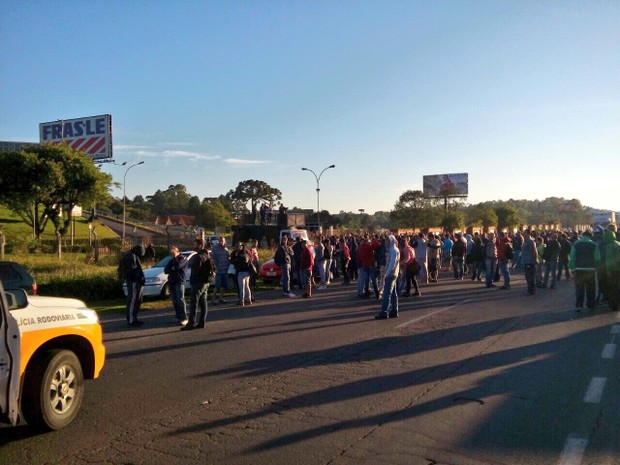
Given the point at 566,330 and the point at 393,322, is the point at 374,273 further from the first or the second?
the point at 566,330

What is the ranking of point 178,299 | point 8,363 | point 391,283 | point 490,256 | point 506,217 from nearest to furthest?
point 8,363, point 178,299, point 391,283, point 490,256, point 506,217

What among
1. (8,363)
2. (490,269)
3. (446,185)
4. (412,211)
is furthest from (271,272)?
(446,185)

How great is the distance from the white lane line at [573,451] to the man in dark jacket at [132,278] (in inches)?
346

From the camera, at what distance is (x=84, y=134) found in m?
47.7

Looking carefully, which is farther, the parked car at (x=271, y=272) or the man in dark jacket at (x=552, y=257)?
the parked car at (x=271, y=272)

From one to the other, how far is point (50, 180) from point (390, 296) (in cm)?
3503

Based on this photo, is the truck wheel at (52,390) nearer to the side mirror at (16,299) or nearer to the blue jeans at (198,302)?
the side mirror at (16,299)

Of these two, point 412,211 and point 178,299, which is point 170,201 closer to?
point 412,211

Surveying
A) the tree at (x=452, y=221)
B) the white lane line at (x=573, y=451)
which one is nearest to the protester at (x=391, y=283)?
→ the white lane line at (x=573, y=451)

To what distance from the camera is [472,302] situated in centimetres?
1480

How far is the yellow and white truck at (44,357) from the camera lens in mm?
4648

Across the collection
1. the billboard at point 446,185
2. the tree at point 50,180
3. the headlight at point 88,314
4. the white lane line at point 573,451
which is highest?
the billboard at point 446,185

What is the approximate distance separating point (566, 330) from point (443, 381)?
4.50m

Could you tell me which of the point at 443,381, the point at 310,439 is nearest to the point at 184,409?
the point at 310,439
